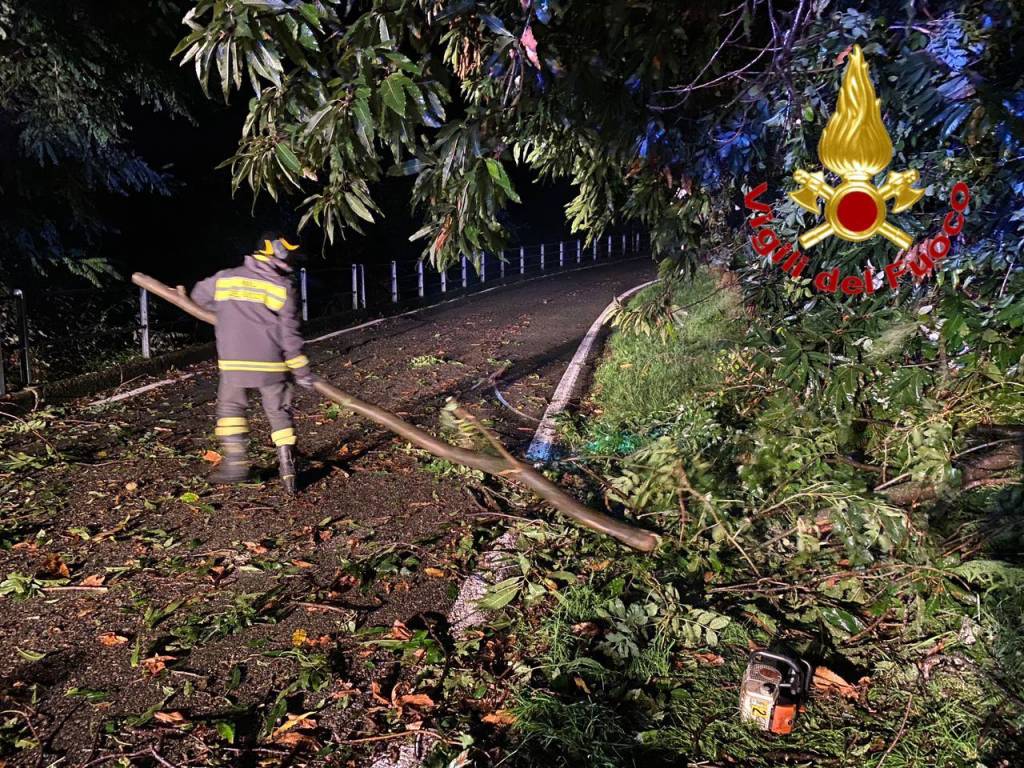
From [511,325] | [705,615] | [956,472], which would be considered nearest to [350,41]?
[705,615]

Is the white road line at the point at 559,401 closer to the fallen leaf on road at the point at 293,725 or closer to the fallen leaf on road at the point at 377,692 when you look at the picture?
the fallen leaf on road at the point at 377,692

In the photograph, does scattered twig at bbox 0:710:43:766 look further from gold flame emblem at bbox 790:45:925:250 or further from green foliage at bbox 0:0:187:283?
green foliage at bbox 0:0:187:283

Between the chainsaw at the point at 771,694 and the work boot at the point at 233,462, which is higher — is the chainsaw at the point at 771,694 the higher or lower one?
the lower one

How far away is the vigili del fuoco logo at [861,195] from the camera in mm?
3908

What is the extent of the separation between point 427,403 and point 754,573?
4.45 meters

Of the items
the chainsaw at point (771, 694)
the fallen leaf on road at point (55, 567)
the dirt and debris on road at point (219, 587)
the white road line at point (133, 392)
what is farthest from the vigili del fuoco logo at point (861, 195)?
the white road line at point (133, 392)

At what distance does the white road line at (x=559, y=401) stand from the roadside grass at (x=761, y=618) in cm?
96

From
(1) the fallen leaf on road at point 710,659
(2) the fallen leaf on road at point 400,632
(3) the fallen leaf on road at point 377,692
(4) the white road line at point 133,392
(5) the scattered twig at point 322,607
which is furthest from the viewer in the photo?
(4) the white road line at point 133,392

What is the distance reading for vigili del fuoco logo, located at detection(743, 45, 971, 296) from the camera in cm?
391

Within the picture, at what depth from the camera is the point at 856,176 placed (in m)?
4.11

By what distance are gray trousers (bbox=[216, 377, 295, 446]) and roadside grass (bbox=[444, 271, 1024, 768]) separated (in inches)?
77.5

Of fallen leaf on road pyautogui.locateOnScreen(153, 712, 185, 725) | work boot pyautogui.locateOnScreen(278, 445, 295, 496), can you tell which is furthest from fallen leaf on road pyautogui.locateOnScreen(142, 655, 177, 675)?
work boot pyautogui.locateOnScreen(278, 445, 295, 496)

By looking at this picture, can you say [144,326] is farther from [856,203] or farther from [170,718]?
[856,203]

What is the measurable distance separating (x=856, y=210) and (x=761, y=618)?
96.9 inches
